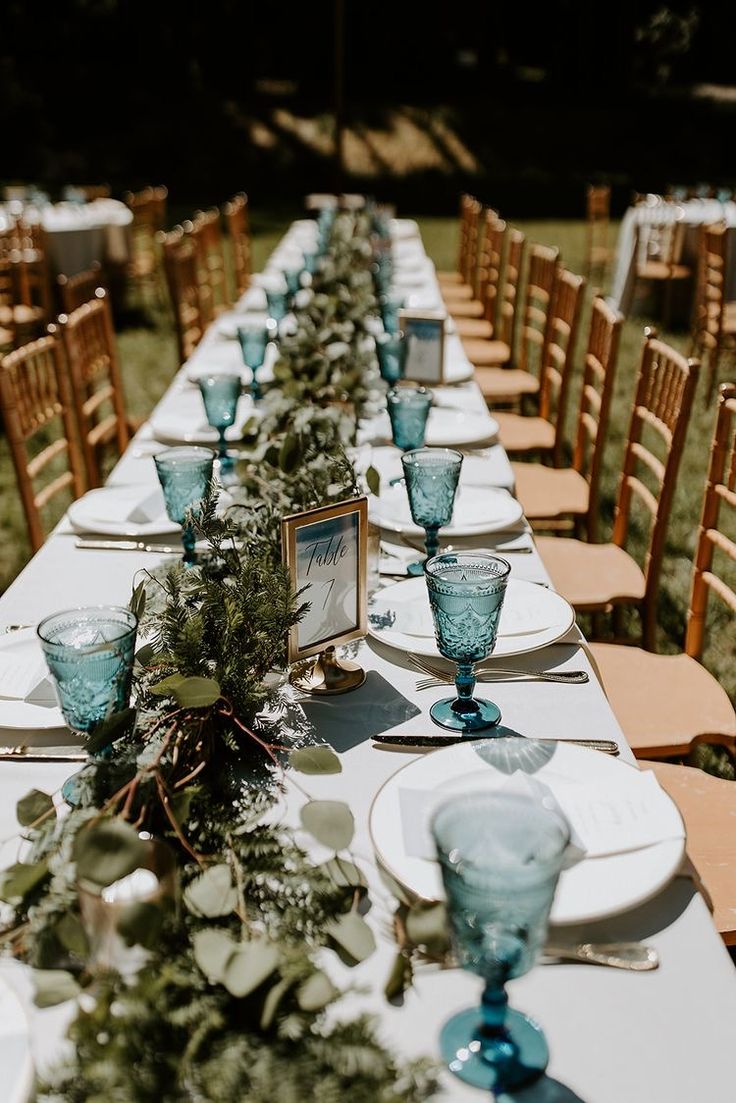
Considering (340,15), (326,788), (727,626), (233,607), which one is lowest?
(727,626)

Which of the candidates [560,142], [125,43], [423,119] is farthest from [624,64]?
[125,43]

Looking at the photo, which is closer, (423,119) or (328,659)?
(328,659)

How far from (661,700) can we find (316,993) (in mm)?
1305

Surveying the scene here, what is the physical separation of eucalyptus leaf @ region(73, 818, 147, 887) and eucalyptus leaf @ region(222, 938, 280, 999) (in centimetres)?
10

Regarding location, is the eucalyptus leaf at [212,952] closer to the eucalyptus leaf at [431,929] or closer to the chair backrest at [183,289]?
the eucalyptus leaf at [431,929]

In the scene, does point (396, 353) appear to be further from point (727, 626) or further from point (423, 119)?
point (423, 119)

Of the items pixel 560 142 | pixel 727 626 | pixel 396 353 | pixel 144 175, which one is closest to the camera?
pixel 396 353

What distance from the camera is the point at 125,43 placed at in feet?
53.6

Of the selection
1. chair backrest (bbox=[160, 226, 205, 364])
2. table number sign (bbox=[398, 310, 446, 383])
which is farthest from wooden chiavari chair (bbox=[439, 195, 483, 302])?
table number sign (bbox=[398, 310, 446, 383])

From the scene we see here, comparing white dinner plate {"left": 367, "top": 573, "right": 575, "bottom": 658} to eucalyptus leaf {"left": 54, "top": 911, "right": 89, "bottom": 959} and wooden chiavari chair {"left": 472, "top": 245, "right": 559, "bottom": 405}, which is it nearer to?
eucalyptus leaf {"left": 54, "top": 911, "right": 89, "bottom": 959}

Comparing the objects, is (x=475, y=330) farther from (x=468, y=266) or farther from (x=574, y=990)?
(x=574, y=990)

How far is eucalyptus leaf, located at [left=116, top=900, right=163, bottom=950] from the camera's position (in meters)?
0.75

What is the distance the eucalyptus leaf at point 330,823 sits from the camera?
3.02 ft

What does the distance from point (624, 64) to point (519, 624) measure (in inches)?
746
